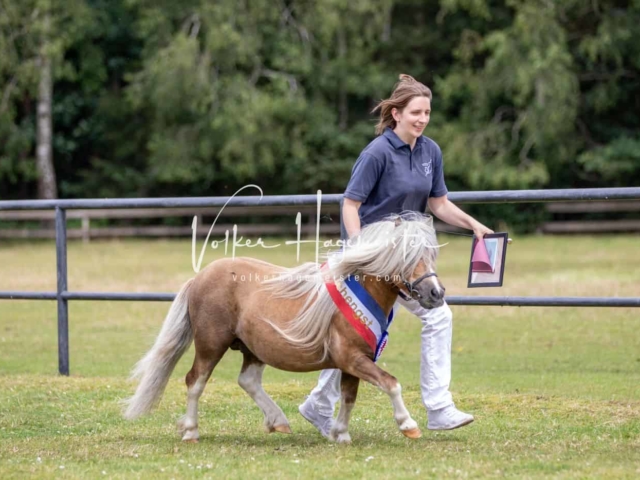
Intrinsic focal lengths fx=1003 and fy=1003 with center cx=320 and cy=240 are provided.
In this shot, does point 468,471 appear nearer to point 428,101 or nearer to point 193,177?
point 428,101

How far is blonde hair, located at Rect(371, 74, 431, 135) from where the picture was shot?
564 cm

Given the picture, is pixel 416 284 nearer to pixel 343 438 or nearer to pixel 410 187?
pixel 410 187

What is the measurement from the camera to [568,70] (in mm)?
30031

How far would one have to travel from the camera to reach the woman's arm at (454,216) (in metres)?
5.85

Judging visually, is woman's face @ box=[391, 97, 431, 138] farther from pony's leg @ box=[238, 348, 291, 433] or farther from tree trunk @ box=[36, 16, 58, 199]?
tree trunk @ box=[36, 16, 58, 199]

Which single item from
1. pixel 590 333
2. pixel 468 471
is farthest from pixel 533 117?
pixel 468 471

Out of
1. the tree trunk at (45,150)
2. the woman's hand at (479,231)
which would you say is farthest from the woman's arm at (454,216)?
the tree trunk at (45,150)

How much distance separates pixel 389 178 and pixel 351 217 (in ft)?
1.05

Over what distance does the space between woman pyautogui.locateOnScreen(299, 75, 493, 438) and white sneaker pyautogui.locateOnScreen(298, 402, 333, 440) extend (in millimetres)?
61

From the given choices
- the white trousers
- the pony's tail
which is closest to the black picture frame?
the white trousers

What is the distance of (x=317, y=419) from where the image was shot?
6.00 meters

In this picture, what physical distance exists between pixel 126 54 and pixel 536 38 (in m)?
15.8

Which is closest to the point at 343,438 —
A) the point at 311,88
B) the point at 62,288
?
the point at 62,288

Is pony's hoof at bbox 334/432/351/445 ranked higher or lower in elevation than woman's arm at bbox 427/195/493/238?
lower
